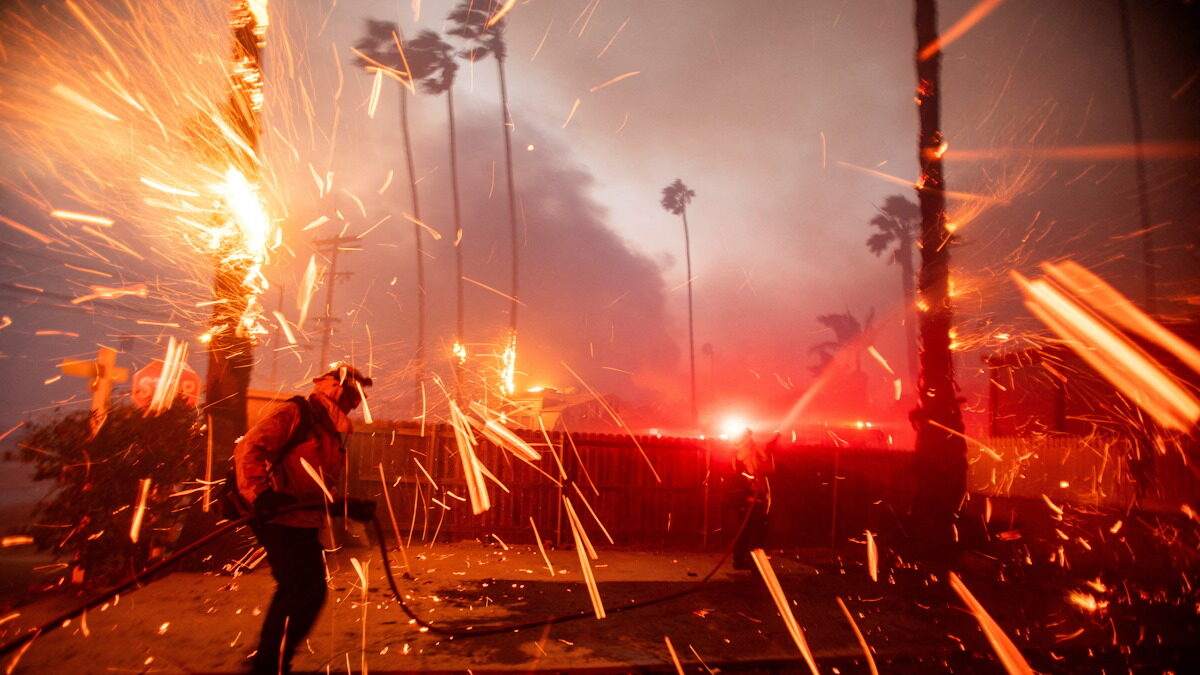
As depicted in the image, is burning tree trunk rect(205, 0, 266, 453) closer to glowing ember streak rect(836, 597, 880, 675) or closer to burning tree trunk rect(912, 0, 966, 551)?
glowing ember streak rect(836, 597, 880, 675)

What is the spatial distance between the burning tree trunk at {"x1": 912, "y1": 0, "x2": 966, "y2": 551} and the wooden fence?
6.72 ft

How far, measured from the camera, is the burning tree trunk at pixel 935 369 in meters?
9.64

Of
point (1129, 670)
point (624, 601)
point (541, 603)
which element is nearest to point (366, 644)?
point (541, 603)

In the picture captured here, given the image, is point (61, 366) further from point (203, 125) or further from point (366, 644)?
point (366, 644)

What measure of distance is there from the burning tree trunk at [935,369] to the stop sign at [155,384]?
10.6 metres

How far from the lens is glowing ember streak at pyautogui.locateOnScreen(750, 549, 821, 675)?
489 cm

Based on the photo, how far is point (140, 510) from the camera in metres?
6.17

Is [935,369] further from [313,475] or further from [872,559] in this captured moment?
[313,475]

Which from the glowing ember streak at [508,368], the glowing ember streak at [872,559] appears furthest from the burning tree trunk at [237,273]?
the glowing ember streak at [508,368]

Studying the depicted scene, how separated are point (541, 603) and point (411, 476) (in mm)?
4514

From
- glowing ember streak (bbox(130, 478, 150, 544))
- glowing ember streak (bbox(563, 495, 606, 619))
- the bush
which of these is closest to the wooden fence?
glowing ember streak (bbox(563, 495, 606, 619))

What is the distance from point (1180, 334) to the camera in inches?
455

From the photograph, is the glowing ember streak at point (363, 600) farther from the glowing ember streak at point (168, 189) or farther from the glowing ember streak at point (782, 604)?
the glowing ember streak at point (168, 189)

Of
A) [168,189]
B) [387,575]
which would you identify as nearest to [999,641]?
[387,575]
